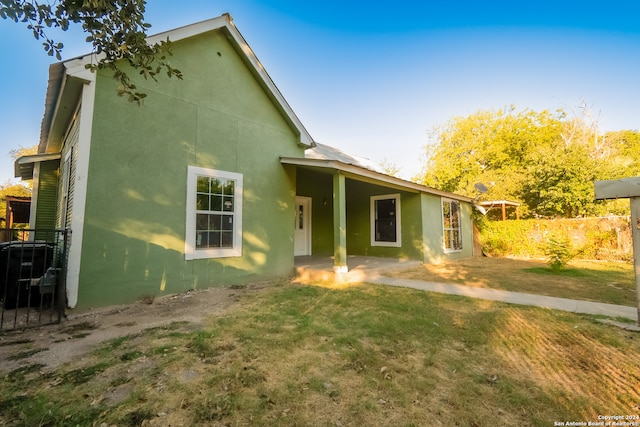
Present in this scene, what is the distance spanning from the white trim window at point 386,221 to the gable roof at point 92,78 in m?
4.08

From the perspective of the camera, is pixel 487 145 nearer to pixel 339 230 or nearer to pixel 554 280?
pixel 554 280

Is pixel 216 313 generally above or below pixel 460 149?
below

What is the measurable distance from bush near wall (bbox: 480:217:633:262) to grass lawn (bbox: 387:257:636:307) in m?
1.87

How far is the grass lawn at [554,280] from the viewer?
5.49 m

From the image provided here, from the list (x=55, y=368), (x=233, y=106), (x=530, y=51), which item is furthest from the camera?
(x=530, y=51)

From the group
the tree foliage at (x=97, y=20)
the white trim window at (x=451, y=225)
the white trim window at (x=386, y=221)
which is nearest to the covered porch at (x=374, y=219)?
the white trim window at (x=386, y=221)

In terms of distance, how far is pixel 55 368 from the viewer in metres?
2.61

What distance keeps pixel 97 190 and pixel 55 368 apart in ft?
9.72

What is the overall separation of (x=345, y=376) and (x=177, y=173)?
4868 millimetres

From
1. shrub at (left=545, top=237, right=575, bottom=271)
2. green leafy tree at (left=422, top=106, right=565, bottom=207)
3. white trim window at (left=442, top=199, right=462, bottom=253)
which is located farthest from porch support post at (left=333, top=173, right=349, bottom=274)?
green leafy tree at (left=422, top=106, right=565, bottom=207)

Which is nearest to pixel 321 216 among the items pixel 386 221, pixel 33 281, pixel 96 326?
pixel 386 221

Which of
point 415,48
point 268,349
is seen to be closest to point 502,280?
point 268,349

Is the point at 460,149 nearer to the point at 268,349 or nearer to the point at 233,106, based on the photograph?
the point at 233,106

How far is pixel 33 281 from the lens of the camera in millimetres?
4297
